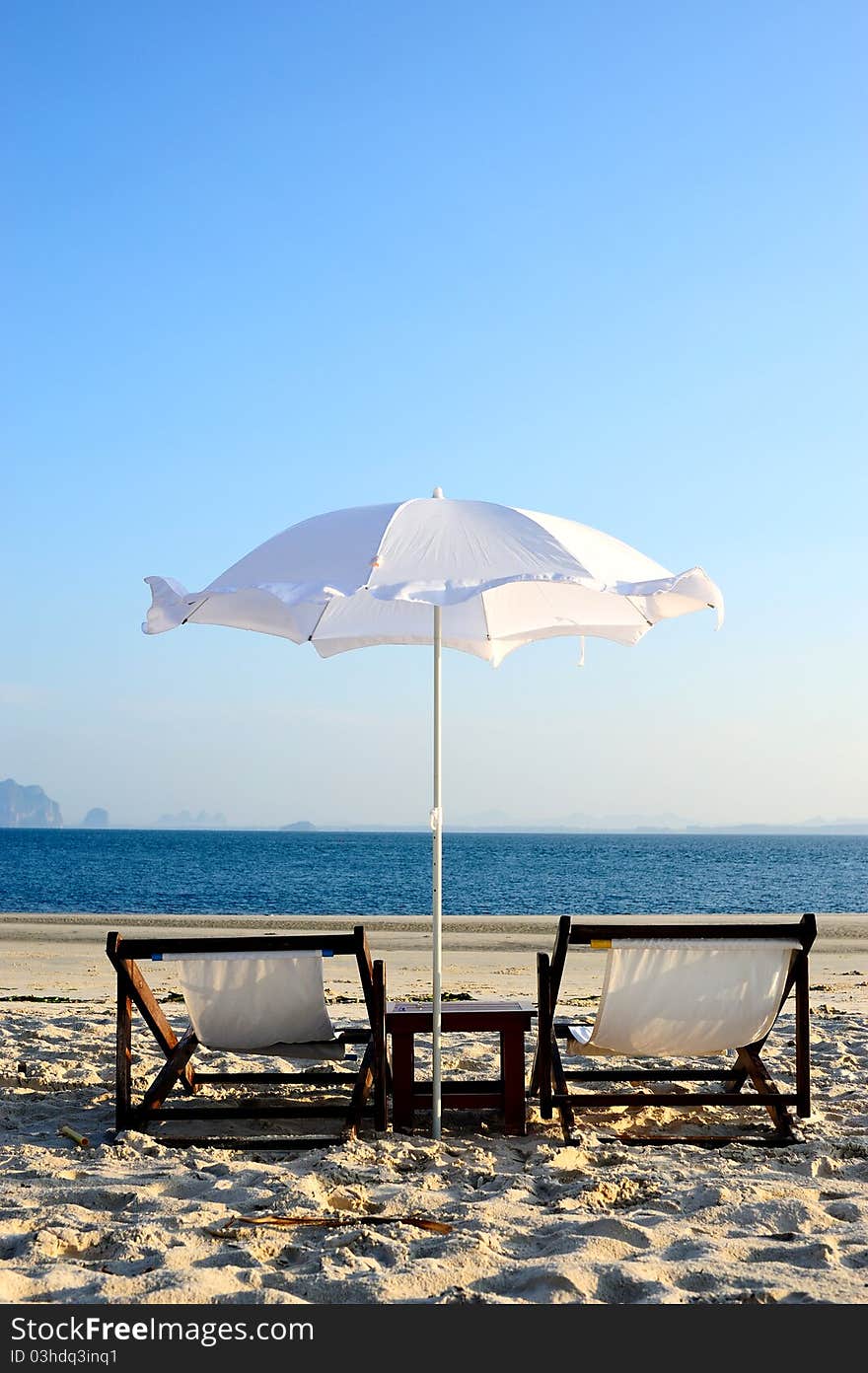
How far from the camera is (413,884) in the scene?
47875 millimetres

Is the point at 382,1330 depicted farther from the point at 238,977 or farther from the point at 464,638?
the point at 464,638

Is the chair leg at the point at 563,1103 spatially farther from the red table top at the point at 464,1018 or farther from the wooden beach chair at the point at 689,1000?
the red table top at the point at 464,1018

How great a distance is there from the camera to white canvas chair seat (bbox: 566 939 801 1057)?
455cm

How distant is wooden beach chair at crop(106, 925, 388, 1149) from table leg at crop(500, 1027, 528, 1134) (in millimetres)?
515

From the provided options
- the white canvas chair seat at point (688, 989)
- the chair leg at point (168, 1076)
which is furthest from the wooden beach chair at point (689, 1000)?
the chair leg at point (168, 1076)

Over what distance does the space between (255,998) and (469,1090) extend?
990 mm

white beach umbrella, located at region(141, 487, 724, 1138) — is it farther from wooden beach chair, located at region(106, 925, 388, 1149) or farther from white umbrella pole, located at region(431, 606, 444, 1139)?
wooden beach chair, located at region(106, 925, 388, 1149)

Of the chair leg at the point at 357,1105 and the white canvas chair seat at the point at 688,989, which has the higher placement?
the white canvas chair seat at the point at 688,989

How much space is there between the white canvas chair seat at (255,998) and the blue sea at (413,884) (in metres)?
26.2

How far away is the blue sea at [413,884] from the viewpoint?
36.8 m

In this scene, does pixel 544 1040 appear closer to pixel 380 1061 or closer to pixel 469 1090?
pixel 469 1090

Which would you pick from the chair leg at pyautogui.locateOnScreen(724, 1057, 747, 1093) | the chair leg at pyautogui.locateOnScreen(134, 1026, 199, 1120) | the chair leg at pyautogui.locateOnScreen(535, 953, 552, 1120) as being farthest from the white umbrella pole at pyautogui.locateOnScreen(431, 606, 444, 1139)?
the chair leg at pyautogui.locateOnScreen(724, 1057, 747, 1093)

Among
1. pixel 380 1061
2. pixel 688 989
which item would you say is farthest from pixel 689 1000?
pixel 380 1061

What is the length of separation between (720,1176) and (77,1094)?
2.95 meters
